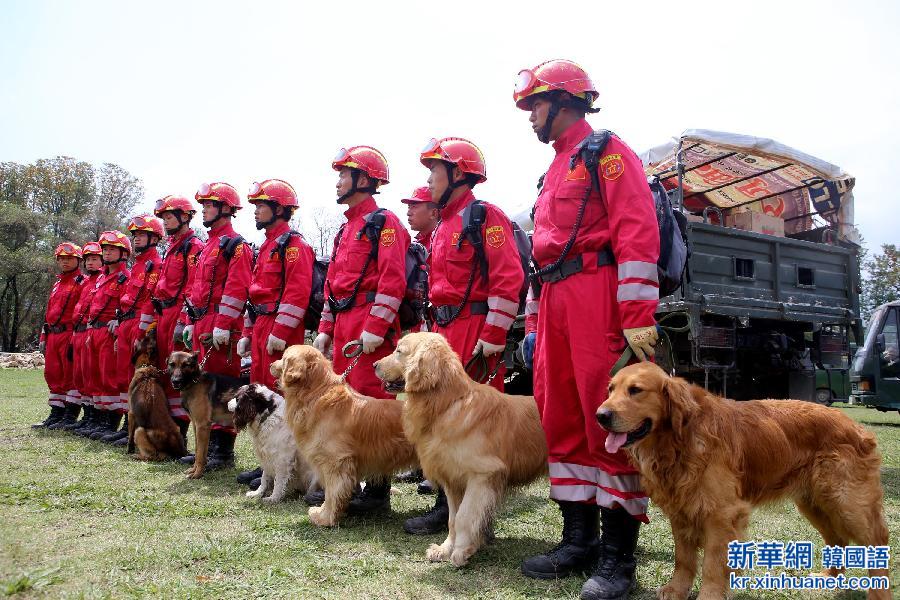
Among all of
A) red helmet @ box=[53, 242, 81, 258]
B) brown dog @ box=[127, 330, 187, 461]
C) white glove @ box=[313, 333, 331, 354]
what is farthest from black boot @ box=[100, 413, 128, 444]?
white glove @ box=[313, 333, 331, 354]

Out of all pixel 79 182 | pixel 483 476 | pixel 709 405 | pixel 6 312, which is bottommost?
pixel 483 476

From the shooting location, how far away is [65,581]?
3.22m

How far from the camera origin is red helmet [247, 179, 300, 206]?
6.91m

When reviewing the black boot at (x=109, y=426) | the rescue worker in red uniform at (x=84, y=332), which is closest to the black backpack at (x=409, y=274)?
the black boot at (x=109, y=426)

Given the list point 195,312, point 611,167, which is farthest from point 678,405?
point 195,312

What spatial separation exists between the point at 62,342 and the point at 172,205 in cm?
427

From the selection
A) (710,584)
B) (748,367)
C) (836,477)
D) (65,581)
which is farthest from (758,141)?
(65,581)

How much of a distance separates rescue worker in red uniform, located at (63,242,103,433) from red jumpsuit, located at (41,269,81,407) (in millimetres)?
191

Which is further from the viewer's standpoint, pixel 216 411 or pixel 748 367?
pixel 748 367

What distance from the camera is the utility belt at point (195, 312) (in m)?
7.42

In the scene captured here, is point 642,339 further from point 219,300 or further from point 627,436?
point 219,300

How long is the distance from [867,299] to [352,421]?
45.6 metres

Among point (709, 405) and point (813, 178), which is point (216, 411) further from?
point (813, 178)

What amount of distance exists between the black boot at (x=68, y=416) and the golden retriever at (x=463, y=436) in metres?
8.75
